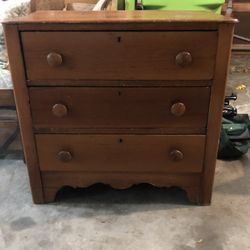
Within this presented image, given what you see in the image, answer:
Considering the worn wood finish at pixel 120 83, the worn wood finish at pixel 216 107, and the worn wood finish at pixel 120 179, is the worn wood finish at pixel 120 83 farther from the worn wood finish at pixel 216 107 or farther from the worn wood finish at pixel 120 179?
the worn wood finish at pixel 120 179

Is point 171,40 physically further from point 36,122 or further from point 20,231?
point 20,231

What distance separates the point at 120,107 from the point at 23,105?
33 cm

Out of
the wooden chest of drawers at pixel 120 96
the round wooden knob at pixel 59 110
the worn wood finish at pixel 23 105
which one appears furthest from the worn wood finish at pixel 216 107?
the worn wood finish at pixel 23 105

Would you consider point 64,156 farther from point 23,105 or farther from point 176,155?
point 176,155

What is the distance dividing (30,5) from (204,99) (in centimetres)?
112

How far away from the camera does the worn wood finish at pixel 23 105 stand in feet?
3.37

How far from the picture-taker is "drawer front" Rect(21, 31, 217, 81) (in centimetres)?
101

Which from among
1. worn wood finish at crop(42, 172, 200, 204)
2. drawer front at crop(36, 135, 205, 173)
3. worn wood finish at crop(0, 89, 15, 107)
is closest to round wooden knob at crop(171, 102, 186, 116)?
drawer front at crop(36, 135, 205, 173)

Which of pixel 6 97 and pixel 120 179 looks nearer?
pixel 120 179

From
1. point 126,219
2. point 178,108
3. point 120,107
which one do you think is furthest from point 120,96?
point 126,219

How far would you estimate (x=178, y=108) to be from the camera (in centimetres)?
109

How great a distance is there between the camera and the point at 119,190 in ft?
4.57

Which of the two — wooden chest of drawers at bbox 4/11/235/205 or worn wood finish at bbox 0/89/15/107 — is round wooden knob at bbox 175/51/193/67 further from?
worn wood finish at bbox 0/89/15/107

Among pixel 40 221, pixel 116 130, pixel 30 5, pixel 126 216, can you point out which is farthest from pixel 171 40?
pixel 30 5
